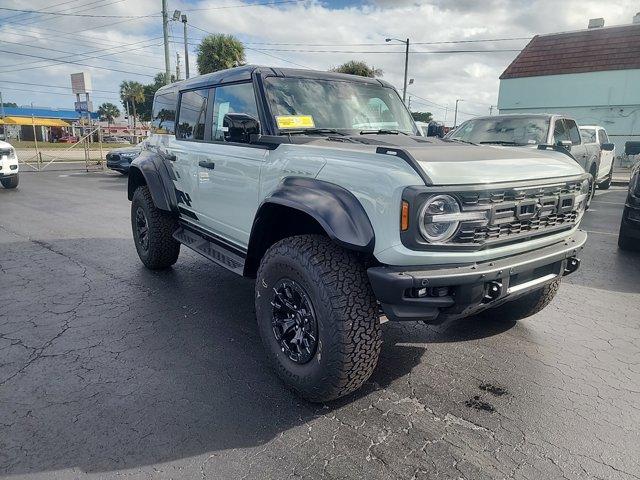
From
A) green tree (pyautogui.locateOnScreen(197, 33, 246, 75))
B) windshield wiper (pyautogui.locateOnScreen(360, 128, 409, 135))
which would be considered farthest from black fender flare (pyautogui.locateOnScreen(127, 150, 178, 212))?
green tree (pyautogui.locateOnScreen(197, 33, 246, 75))

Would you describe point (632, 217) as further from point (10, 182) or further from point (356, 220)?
point (10, 182)

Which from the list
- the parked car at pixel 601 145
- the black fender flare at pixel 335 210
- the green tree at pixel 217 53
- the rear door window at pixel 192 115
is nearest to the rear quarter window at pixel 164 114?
the rear door window at pixel 192 115

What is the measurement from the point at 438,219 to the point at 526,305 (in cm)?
183

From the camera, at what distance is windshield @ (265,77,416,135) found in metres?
3.30

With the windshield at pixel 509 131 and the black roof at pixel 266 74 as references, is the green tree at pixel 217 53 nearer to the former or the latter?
the windshield at pixel 509 131

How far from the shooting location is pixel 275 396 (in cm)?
272

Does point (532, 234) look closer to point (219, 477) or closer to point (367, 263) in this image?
point (367, 263)

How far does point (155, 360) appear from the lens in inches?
123

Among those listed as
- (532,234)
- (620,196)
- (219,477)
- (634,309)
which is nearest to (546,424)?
(532,234)

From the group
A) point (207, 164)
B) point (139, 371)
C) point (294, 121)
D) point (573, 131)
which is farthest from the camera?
point (573, 131)

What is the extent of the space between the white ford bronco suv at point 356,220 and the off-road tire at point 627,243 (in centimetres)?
368

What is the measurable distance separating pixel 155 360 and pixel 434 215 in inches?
84.8

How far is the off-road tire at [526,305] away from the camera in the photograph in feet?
11.4

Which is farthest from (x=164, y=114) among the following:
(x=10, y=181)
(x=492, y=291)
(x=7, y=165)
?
(x=10, y=181)
